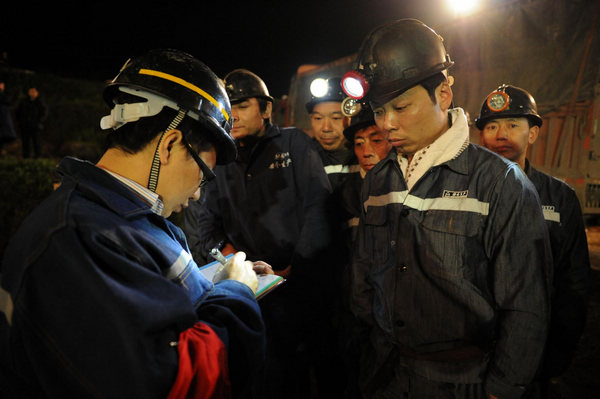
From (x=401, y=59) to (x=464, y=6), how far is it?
673 cm

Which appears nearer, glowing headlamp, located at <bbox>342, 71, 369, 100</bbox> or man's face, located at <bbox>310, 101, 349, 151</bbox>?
glowing headlamp, located at <bbox>342, 71, 369, 100</bbox>

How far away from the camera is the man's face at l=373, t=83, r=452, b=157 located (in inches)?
73.7

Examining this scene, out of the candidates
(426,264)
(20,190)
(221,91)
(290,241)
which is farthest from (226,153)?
(20,190)

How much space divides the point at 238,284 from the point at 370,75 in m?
1.33

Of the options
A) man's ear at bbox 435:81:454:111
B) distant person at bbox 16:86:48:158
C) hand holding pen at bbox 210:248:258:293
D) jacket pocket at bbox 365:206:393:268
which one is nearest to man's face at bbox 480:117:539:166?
man's ear at bbox 435:81:454:111

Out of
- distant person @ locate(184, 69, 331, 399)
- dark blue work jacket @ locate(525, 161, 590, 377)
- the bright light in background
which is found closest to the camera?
dark blue work jacket @ locate(525, 161, 590, 377)

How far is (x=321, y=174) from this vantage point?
2936 mm

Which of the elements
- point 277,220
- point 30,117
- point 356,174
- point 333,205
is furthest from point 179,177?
point 30,117

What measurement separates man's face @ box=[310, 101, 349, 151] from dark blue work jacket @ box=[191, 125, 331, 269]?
0.75 metres

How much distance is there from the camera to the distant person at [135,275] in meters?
0.99

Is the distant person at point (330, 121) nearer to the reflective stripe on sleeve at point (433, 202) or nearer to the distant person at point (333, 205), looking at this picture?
the distant person at point (333, 205)

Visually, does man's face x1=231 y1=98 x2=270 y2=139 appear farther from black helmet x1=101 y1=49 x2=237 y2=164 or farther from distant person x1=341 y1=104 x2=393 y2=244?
black helmet x1=101 y1=49 x2=237 y2=164

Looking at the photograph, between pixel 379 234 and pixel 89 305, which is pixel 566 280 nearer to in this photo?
pixel 379 234

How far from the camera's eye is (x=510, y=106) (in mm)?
3020
